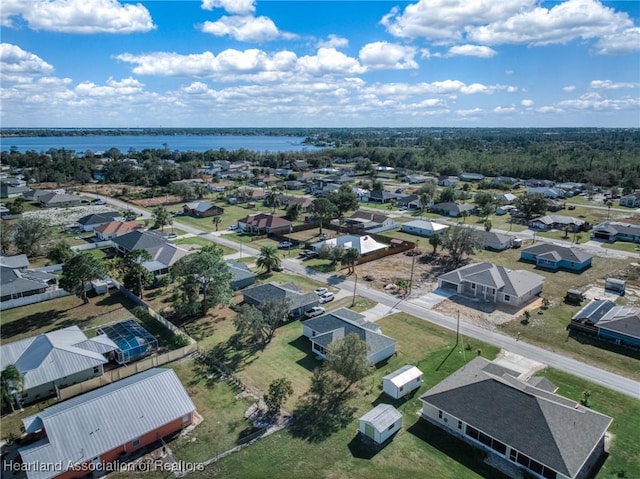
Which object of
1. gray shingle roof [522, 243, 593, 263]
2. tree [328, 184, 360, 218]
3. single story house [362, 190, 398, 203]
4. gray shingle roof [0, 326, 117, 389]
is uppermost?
tree [328, 184, 360, 218]

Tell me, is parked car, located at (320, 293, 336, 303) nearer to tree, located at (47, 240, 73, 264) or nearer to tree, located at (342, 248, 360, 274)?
tree, located at (342, 248, 360, 274)

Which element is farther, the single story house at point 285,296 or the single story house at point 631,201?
the single story house at point 631,201

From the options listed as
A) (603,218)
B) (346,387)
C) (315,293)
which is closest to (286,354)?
(346,387)

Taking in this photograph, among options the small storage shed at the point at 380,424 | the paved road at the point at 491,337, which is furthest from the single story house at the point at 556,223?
the small storage shed at the point at 380,424

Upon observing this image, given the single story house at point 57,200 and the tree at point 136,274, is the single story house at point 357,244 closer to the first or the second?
the tree at point 136,274

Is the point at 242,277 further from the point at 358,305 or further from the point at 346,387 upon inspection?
the point at 346,387

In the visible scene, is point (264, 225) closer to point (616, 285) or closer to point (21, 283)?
point (21, 283)

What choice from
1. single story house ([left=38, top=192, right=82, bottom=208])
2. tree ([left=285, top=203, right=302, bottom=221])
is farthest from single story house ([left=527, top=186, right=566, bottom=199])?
single story house ([left=38, top=192, right=82, bottom=208])
